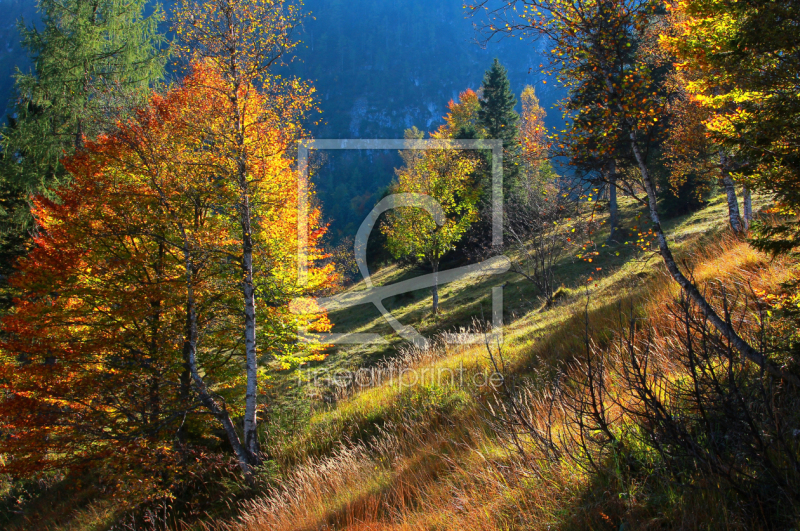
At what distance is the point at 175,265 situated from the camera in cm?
1012

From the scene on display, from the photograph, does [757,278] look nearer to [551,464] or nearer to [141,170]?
[551,464]

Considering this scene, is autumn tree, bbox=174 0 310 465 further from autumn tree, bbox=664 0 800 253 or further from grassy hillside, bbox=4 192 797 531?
autumn tree, bbox=664 0 800 253

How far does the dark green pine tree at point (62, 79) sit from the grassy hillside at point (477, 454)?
11.7m

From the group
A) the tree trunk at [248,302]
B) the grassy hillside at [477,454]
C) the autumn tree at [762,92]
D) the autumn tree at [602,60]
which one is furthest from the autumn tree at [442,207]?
the autumn tree at [762,92]

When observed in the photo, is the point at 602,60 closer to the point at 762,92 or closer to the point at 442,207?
the point at 762,92

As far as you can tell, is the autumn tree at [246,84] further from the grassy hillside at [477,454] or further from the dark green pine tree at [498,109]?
the dark green pine tree at [498,109]

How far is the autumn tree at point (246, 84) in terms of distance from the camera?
305 inches

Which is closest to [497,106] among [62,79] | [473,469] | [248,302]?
[62,79]

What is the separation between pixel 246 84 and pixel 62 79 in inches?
472

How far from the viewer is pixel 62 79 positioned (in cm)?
1452

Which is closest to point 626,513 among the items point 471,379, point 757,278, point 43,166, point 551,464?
point 551,464

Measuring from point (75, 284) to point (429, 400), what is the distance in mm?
8761

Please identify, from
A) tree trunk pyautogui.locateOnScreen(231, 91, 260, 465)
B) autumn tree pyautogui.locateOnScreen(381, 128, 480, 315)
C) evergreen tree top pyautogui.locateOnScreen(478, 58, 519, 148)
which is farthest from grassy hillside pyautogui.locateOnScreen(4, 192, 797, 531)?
evergreen tree top pyautogui.locateOnScreen(478, 58, 519, 148)

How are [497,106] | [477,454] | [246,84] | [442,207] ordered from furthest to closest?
[497,106] → [442,207] → [246,84] → [477,454]
